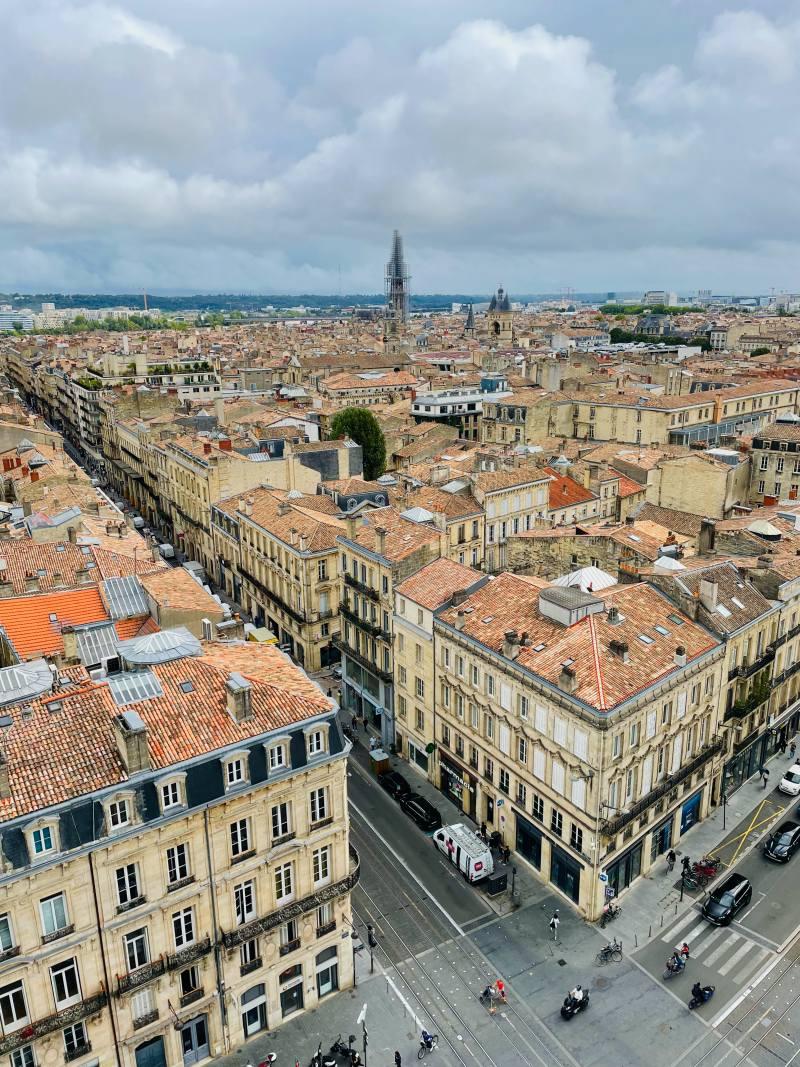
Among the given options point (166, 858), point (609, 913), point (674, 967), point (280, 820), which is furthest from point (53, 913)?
point (674, 967)

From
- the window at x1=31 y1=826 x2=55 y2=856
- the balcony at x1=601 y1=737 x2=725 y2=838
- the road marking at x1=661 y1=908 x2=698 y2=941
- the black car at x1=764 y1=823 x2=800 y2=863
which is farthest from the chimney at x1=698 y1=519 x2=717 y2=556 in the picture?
the window at x1=31 y1=826 x2=55 y2=856

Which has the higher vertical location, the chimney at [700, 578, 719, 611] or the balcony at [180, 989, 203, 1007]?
the chimney at [700, 578, 719, 611]

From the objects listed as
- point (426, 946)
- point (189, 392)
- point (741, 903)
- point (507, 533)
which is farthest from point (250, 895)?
point (189, 392)

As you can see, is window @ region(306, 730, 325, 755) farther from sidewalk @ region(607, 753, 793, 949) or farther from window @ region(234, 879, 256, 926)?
sidewalk @ region(607, 753, 793, 949)

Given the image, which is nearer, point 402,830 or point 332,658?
point 402,830

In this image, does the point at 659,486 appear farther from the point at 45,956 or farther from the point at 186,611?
the point at 45,956

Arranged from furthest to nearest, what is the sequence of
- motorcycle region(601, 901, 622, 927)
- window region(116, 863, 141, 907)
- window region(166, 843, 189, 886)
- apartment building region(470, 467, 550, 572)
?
apartment building region(470, 467, 550, 572)
motorcycle region(601, 901, 622, 927)
window region(166, 843, 189, 886)
window region(116, 863, 141, 907)

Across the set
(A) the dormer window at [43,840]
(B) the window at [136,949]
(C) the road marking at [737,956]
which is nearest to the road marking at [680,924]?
(C) the road marking at [737,956]
